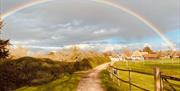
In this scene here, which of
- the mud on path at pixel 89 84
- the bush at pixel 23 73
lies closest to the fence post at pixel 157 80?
the mud on path at pixel 89 84

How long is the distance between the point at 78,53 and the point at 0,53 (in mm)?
37149

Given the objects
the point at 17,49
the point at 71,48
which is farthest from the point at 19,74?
the point at 17,49

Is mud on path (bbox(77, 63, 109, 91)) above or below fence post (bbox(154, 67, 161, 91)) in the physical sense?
below

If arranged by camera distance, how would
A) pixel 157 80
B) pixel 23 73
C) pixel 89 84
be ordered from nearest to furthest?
1. pixel 157 80
2. pixel 89 84
3. pixel 23 73

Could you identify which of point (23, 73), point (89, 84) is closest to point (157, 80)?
point (89, 84)

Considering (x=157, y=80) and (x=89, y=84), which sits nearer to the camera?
(x=157, y=80)

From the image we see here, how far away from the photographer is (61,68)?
45.7m

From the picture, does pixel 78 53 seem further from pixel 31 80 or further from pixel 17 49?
pixel 31 80

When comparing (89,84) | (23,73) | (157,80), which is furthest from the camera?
(23,73)

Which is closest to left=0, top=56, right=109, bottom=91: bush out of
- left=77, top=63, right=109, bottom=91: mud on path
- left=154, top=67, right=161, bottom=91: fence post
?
left=77, top=63, right=109, bottom=91: mud on path

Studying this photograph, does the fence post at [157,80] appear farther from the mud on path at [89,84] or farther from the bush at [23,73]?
the bush at [23,73]

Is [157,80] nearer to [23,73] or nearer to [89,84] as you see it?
[89,84]

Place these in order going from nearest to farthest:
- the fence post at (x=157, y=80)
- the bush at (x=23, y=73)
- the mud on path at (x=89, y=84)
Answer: the fence post at (x=157, y=80) → the mud on path at (x=89, y=84) → the bush at (x=23, y=73)

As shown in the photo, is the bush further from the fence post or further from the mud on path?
the fence post
